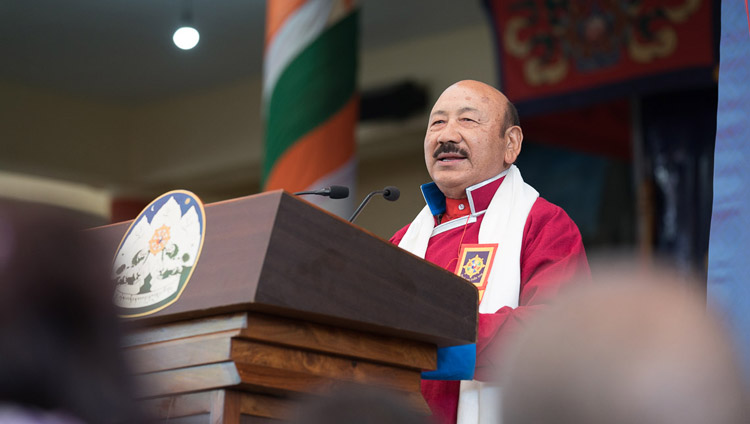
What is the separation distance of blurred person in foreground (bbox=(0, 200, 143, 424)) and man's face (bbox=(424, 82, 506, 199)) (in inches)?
77.7

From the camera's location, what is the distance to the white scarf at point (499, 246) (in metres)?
2.34

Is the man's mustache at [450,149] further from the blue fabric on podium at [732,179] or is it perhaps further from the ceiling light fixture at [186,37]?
the ceiling light fixture at [186,37]

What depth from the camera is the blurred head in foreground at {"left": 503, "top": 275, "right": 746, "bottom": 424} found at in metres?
0.65

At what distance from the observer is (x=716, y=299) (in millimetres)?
2078

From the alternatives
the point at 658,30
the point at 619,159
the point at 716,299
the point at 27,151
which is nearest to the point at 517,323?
the point at 716,299

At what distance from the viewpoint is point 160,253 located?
1882 millimetres

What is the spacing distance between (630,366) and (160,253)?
4.39 feet

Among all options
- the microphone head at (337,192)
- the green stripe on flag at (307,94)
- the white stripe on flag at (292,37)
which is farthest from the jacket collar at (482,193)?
the white stripe on flag at (292,37)

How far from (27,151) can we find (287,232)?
813 cm

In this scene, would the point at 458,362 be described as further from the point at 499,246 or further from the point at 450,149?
the point at 450,149

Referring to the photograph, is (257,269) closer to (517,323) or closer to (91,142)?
(517,323)

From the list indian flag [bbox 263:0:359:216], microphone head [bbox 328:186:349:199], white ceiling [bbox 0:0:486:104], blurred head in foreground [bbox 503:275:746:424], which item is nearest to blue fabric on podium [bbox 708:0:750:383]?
microphone head [bbox 328:186:349:199]

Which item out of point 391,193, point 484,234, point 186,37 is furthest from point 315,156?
point 391,193

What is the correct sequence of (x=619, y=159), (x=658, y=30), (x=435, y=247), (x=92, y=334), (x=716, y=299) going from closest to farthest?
(x=92, y=334) → (x=716, y=299) → (x=435, y=247) → (x=658, y=30) → (x=619, y=159)
